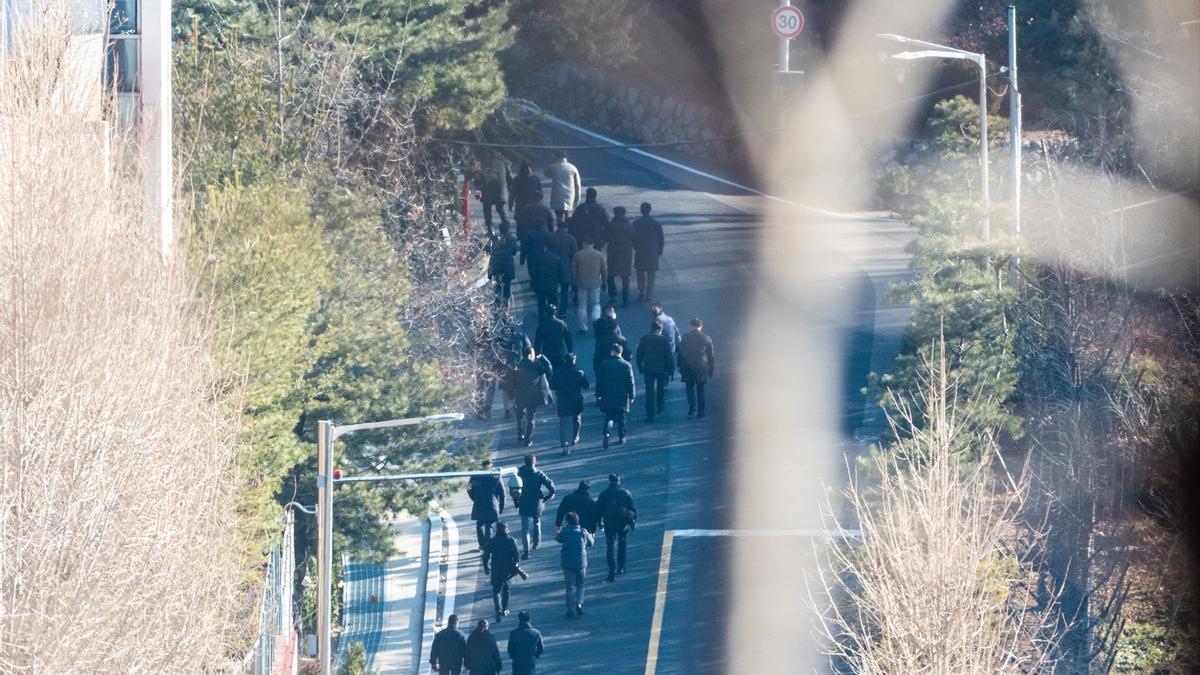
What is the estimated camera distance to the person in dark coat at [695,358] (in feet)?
76.8

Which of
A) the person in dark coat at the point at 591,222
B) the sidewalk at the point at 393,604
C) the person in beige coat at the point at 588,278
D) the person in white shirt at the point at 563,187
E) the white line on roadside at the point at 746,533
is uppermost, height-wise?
the person in white shirt at the point at 563,187

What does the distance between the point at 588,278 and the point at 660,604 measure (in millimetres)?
7802

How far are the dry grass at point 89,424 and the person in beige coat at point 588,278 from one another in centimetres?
1036

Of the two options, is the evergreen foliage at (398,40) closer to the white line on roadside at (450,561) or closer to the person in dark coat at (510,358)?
the person in dark coat at (510,358)

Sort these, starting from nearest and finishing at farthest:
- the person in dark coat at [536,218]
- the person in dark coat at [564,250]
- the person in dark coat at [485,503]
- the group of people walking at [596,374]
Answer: the person in dark coat at [485,503]
the group of people walking at [596,374]
the person in dark coat at [564,250]
the person in dark coat at [536,218]

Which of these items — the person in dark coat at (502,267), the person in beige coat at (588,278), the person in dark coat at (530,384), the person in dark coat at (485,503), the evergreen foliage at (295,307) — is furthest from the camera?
the person in dark coat at (502,267)

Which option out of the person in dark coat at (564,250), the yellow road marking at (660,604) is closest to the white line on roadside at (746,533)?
the yellow road marking at (660,604)

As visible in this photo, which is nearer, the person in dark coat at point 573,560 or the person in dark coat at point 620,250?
the person in dark coat at point 573,560

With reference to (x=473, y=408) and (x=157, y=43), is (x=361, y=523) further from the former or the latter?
(x=157, y=43)

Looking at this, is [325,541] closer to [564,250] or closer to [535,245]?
[535,245]

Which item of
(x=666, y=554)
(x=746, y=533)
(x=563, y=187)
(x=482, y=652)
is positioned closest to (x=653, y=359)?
(x=746, y=533)

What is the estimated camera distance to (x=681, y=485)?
22.5 m

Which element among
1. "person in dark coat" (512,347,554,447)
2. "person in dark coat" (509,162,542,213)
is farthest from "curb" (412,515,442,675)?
"person in dark coat" (509,162,542,213)

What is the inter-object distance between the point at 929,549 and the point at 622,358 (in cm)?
980
